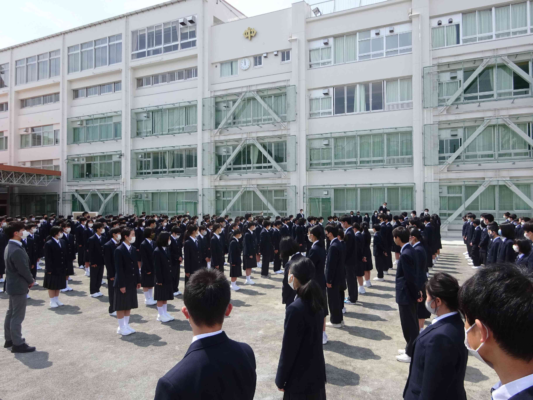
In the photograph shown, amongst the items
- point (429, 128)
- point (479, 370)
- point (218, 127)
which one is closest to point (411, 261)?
point (479, 370)

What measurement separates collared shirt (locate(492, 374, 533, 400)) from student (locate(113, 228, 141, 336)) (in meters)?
6.54

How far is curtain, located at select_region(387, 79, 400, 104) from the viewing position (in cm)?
2269

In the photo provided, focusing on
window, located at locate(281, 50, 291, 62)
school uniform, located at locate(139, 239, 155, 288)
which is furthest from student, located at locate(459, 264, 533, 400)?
window, located at locate(281, 50, 291, 62)

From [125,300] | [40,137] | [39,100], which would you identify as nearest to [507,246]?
[125,300]

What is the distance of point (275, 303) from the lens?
878 cm

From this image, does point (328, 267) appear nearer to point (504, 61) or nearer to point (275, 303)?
point (275, 303)

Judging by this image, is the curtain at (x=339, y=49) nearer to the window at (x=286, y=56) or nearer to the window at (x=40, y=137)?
the window at (x=286, y=56)

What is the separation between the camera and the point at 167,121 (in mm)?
29938

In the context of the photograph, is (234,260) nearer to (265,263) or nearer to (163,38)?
(265,263)

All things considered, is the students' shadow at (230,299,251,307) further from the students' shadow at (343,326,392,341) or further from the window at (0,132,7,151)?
the window at (0,132,7,151)

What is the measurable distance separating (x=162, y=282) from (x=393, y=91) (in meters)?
20.1

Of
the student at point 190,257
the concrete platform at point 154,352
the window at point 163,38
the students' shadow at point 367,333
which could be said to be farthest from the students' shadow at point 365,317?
the window at point 163,38

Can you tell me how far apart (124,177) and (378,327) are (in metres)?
28.2

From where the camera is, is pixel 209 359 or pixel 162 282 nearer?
pixel 209 359
